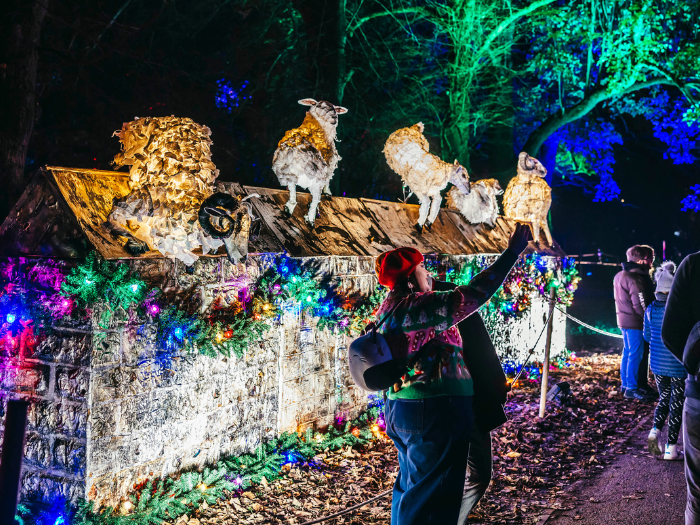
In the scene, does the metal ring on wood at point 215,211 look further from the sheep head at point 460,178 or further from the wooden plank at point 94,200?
the sheep head at point 460,178

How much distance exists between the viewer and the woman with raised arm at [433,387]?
2789 millimetres

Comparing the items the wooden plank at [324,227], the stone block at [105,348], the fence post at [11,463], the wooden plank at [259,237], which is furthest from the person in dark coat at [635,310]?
the fence post at [11,463]

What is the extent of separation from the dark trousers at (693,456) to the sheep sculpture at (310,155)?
3687 mm

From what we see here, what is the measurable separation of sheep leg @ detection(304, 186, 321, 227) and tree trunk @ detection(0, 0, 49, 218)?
3.10 meters

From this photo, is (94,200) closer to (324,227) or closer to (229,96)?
(324,227)

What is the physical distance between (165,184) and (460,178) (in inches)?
186

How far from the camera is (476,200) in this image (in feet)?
29.4

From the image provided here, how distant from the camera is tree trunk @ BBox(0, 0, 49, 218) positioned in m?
5.78

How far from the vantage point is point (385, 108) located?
14648 mm

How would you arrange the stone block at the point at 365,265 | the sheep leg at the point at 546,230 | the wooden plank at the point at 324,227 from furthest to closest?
the sheep leg at the point at 546,230 < the stone block at the point at 365,265 < the wooden plank at the point at 324,227

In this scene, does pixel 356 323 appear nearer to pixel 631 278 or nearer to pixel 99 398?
pixel 99 398

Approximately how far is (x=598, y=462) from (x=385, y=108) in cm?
1100

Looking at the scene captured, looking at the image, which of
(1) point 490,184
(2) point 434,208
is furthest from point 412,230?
(1) point 490,184

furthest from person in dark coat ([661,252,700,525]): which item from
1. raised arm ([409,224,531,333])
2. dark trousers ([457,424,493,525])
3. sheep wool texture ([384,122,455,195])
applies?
sheep wool texture ([384,122,455,195])
